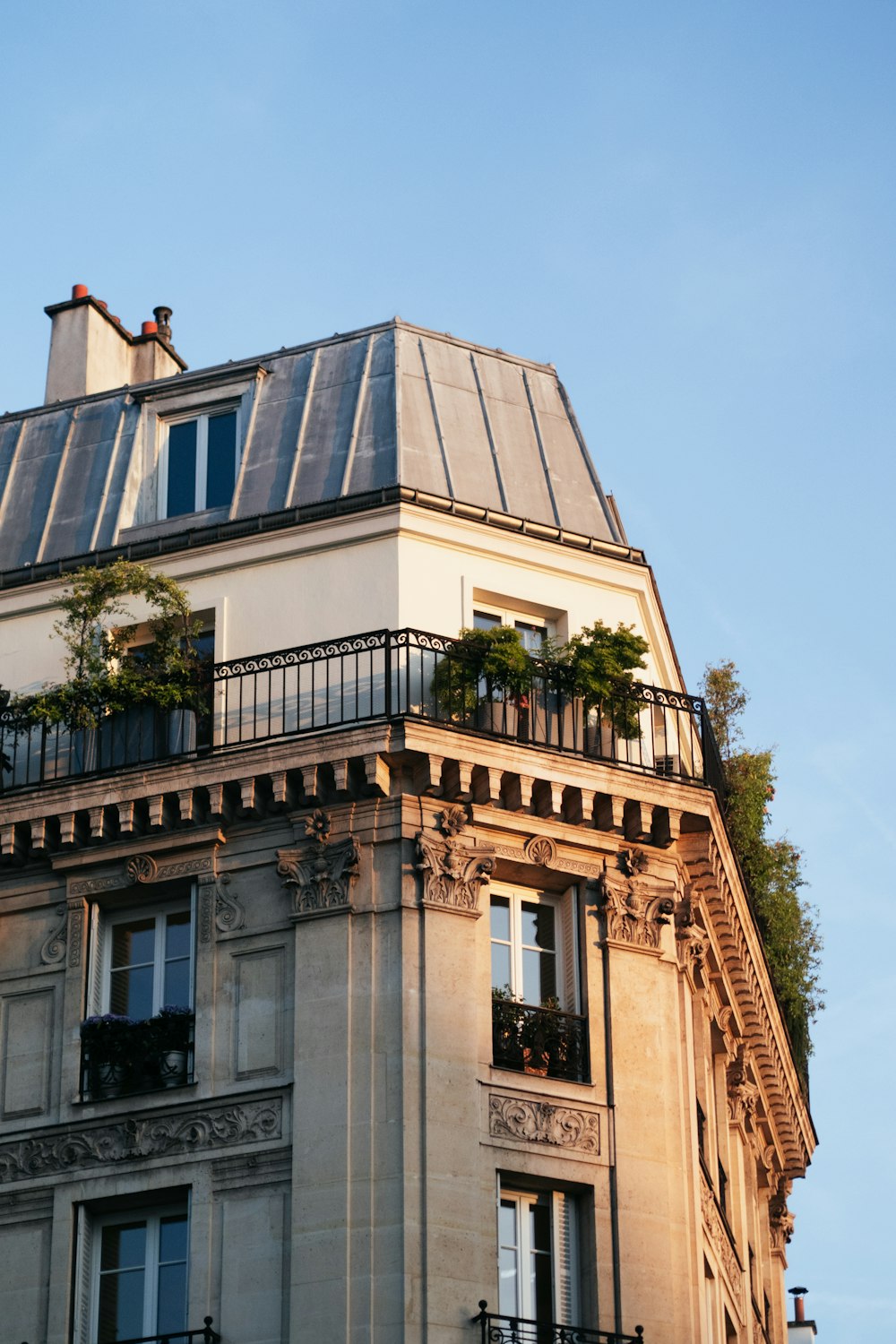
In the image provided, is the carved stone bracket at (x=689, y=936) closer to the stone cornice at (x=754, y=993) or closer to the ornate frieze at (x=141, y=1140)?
the stone cornice at (x=754, y=993)

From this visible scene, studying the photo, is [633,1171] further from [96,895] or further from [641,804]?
[96,895]

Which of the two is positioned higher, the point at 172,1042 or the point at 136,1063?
the point at 172,1042

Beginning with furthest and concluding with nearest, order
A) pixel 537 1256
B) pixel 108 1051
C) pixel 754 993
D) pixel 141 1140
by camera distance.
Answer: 1. pixel 754 993
2. pixel 108 1051
3. pixel 141 1140
4. pixel 537 1256

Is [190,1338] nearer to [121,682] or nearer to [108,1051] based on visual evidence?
[108,1051]

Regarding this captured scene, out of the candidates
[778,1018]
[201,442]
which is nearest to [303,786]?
[201,442]

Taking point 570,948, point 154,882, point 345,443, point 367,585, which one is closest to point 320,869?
point 154,882

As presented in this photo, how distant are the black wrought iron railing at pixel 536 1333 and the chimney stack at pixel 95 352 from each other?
14.0 m

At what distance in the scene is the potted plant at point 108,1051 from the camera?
86.0 feet

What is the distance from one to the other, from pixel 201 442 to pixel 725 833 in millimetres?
7572

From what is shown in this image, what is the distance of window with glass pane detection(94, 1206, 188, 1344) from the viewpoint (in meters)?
25.1

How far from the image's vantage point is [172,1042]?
2620 centimetres

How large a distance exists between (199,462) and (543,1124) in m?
9.26

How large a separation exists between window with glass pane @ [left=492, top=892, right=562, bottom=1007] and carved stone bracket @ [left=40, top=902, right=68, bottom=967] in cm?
436

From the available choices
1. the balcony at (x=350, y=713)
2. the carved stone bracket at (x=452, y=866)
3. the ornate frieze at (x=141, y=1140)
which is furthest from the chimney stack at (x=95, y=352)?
the ornate frieze at (x=141, y=1140)
